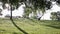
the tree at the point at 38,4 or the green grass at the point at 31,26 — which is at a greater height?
the tree at the point at 38,4

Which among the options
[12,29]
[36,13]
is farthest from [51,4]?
[12,29]

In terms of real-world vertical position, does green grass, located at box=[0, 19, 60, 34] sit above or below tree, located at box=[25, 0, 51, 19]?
below

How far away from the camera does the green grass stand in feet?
14.9

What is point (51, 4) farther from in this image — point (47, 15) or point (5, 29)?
point (5, 29)

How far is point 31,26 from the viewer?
16.2 ft

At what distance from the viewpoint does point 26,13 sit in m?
5.54

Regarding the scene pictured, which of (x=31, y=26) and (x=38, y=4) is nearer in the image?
(x=31, y=26)

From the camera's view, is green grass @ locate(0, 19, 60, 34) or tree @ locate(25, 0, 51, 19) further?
tree @ locate(25, 0, 51, 19)

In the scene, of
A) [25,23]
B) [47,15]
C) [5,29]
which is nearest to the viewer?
[5,29]

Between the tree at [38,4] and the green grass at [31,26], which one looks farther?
the tree at [38,4]

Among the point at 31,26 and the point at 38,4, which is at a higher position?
the point at 38,4

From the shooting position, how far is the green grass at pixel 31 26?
453 centimetres

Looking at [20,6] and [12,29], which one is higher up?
[20,6]

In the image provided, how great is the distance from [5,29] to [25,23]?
104 centimetres
